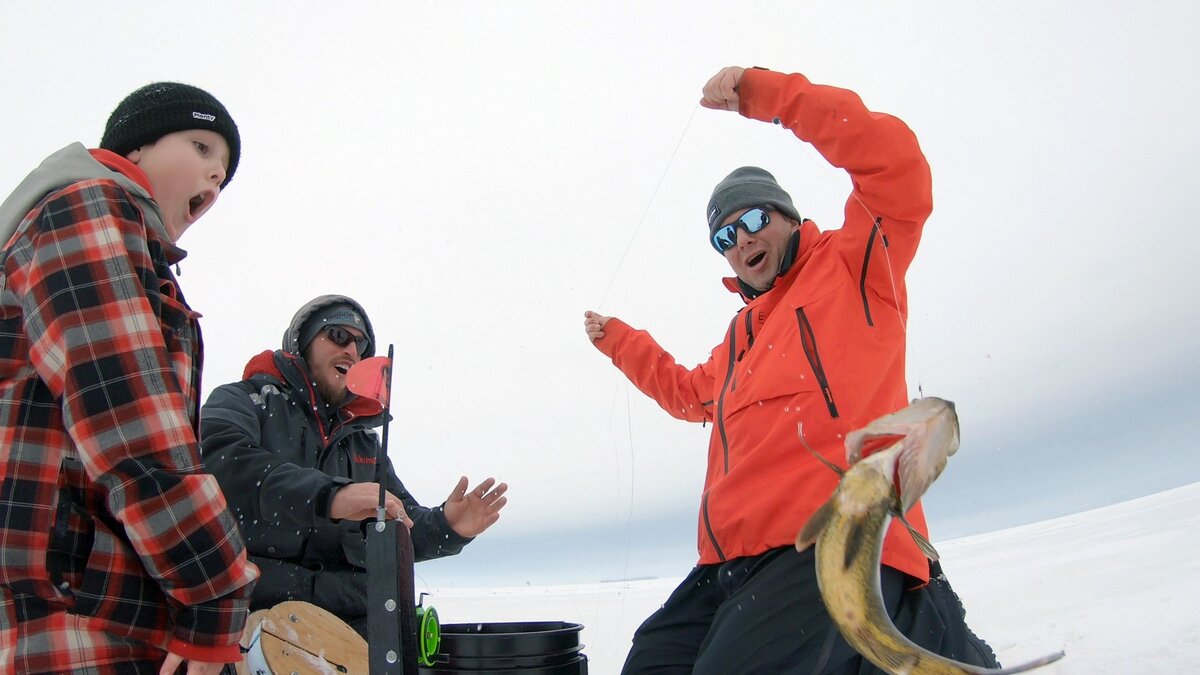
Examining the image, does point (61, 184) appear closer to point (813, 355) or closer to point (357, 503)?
point (357, 503)

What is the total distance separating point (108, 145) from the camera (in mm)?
1955

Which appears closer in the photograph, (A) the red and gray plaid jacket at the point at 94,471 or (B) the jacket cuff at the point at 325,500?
(A) the red and gray plaid jacket at the point at 94,471

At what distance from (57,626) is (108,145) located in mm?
1333

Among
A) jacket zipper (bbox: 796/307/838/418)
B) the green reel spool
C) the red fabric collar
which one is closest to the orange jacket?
jacket zipper (bbox: 796/307/838/418)

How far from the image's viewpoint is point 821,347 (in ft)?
8.02

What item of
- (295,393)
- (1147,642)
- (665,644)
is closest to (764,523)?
(665,644)

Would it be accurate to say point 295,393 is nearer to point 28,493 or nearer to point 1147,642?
point 28,493

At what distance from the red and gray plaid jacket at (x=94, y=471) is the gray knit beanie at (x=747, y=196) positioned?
231 centimetres

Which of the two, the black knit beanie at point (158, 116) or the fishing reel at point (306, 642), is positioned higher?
the black knit beanie at point (158, 116)

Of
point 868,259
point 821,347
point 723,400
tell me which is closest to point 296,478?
point 723,400

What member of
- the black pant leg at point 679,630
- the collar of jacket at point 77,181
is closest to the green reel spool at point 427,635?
the black pant leg at point 679,630

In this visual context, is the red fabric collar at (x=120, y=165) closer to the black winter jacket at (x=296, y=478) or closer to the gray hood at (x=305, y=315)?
the black winter jacket at (x=296, y=478)

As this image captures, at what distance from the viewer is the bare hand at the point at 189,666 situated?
137cm

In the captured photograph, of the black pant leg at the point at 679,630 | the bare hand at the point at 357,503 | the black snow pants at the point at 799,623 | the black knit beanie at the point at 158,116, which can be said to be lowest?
the black pant leg at the point at 679,630
